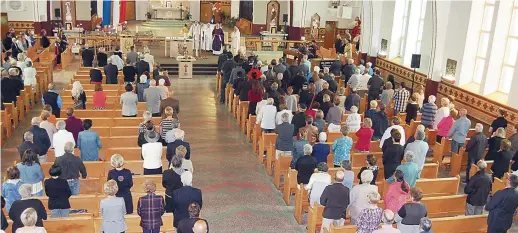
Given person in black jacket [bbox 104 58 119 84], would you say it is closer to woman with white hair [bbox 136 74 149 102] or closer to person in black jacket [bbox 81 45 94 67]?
woman with white hair [bbox 136 74 149 102]

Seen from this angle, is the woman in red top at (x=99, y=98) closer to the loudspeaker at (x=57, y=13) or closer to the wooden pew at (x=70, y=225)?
the wooden pew at (x=70, y=225)

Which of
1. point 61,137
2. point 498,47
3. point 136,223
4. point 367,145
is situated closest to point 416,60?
point 498,47

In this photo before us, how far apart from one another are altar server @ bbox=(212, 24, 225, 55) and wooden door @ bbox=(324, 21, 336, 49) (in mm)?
5307

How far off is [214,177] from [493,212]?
5.43 meters

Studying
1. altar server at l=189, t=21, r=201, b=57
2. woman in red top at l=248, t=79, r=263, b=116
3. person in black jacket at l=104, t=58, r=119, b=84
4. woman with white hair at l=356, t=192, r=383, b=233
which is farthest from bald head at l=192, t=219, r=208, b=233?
altar server at l=189, t=21, r=201, b=57

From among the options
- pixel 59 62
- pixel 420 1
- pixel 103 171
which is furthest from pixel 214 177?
pixel 59 62

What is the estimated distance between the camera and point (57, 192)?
6973 mm

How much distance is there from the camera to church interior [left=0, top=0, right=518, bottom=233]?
26.1 ft

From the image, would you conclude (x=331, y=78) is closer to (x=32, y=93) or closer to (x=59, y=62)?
(x=32, y=93)

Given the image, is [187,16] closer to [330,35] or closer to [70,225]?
[330,35]

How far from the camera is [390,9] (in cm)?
2033

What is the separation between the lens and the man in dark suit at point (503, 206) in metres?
7.22

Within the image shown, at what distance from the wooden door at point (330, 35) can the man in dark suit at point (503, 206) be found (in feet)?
62.7

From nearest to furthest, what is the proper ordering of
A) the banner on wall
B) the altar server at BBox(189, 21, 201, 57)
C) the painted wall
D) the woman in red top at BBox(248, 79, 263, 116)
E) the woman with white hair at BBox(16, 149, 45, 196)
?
the woman with white hair at BBox(16, 149, 45, 196) < the woman in red top at BBox(248, 79, 263, 116) < the banner on wall < the altar server at BBox(189, 21, 201, 57) < the painted wall
